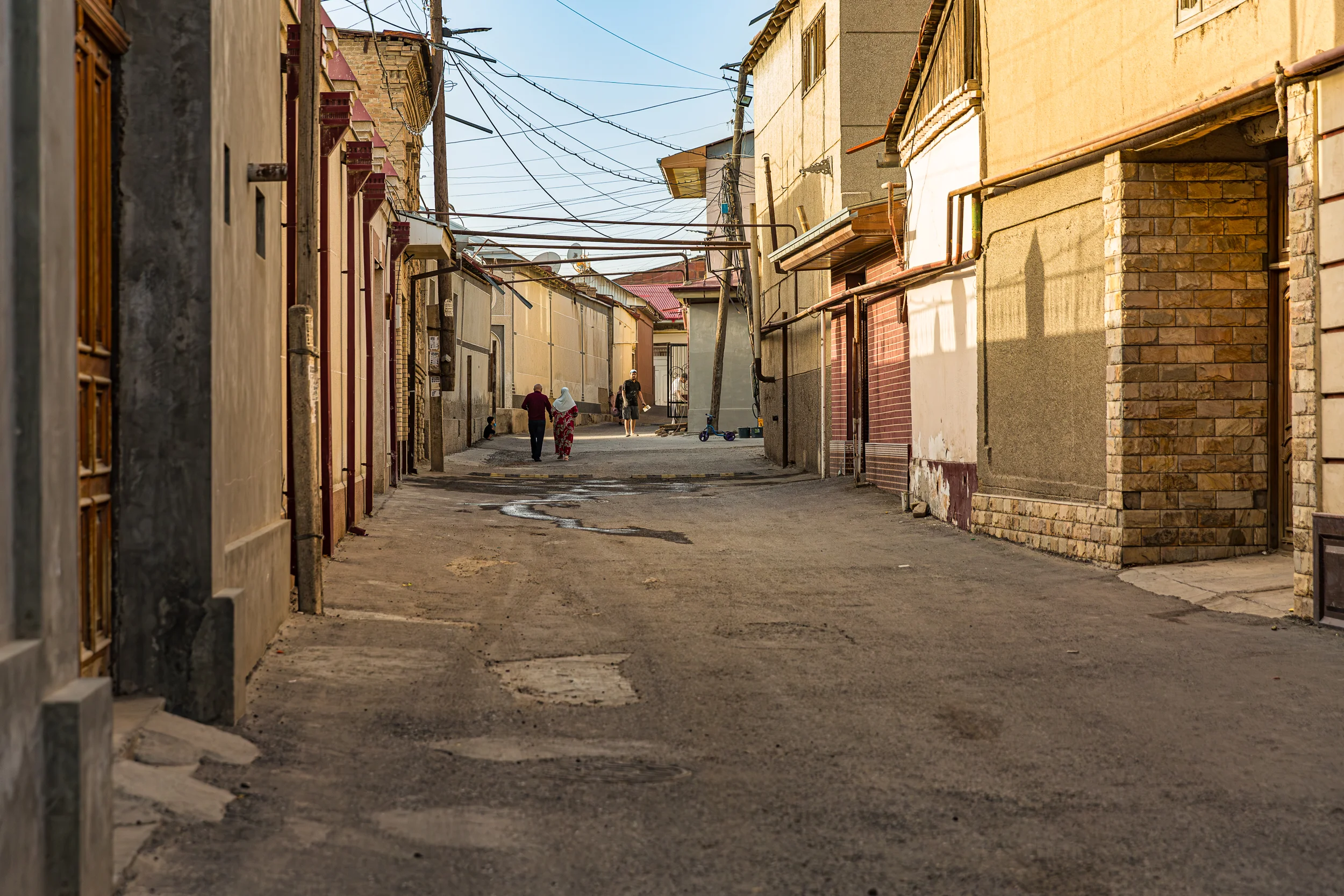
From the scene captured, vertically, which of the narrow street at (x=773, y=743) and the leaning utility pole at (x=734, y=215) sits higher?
the leaning utility pole at (x=734, y=215)

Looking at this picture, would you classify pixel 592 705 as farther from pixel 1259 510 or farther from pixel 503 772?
pixel 1259 510

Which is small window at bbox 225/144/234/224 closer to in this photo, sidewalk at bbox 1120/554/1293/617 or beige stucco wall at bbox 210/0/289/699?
beige stucco wall at bbox 210/0/289/699

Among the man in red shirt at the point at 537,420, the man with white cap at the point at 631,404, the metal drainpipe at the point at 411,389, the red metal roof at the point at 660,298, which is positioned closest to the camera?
the metal drainpipe at the point at 411,389

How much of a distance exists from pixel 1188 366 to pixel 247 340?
23.2 feet

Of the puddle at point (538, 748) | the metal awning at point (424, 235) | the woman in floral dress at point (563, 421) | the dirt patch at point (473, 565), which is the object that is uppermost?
the metal awning at point (424, 235)

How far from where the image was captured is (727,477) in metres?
22.3

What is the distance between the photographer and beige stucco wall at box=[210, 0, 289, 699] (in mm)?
5422

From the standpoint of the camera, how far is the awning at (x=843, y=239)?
53.4 ft

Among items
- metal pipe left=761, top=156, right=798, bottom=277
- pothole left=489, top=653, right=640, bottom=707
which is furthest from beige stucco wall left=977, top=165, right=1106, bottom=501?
metal pipe left=761, top=156, right=798, bottom=277

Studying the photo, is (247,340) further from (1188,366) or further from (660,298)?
(660,298)

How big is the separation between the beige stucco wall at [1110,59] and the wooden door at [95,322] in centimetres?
662

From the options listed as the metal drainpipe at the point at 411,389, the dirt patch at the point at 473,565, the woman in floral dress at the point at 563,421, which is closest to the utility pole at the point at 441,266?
the metal drainpipe at the point at 411,389

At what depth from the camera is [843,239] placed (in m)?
16.8

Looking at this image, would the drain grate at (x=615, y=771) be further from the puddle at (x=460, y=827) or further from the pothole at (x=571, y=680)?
the pothole at (x=571, y=680)
